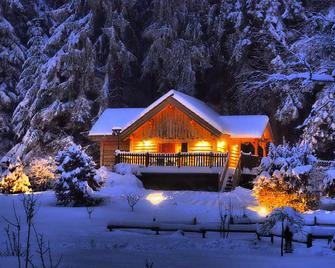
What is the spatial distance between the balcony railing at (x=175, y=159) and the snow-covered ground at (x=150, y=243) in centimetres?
515

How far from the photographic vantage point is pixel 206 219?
18.2 m

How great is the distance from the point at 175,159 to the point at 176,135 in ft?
9.66

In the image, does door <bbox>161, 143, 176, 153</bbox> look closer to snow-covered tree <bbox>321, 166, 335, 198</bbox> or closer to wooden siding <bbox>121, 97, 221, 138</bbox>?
wooden siding <bbox>121, 97, 221, 138</bbox>

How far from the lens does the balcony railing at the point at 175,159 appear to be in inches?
1080

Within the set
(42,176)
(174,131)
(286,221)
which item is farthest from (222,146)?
(286,221)

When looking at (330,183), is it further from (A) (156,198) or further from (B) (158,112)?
(B) (158,112)

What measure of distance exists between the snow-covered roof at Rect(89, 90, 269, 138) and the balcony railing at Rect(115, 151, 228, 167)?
2.48 meters

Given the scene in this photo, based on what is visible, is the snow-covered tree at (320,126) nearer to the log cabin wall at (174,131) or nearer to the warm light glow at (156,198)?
the log cabin wall at (174,131)

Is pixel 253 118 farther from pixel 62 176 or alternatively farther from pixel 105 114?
pixel 62 176

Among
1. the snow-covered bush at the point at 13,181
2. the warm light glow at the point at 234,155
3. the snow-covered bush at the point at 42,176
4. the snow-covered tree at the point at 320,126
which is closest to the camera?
the snow-covered bush at the point at 13,181

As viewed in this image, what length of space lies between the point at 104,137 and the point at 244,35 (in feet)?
54.3

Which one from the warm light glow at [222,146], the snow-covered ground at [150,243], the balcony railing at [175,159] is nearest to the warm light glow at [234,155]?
the warm light glow at [222,146]

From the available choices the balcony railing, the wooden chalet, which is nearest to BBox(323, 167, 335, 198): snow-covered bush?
the wooden chalet

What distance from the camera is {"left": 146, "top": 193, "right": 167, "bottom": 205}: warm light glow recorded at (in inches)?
886
